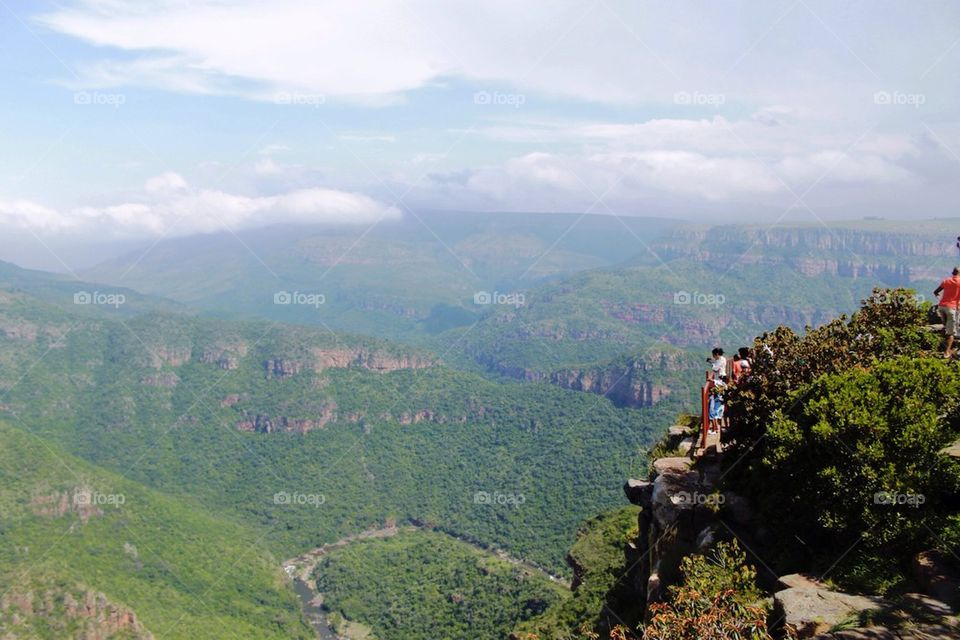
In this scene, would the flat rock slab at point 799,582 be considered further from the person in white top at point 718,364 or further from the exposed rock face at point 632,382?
the exposed rock face at point 632,382

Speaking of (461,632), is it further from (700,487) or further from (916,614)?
(916,614)

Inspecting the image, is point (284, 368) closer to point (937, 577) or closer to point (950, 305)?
point (950, 305)

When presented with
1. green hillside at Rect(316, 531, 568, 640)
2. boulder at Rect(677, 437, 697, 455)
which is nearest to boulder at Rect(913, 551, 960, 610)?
boulder at Rect(677, 437, 697, 455)

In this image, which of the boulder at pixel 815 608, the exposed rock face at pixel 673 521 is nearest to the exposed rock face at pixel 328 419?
the exposed rock face at pixel 673 521

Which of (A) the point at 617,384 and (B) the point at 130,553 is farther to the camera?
(A) the point at 617,384

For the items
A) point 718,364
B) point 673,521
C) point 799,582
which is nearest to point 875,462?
point 799,582
